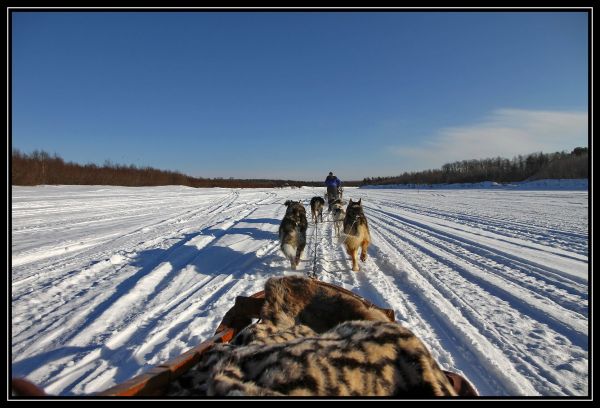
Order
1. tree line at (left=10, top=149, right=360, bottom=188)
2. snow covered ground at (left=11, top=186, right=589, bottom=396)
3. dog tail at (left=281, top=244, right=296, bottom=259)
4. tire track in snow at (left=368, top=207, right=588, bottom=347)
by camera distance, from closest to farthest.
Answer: snow covered ground at (left=11, top=186, right=589, bottom=396) → tire track in snow at (left=368, top=207, right=588, bottom=347) → dog tail at (left=281, top=244, right=296, bottom=259) → tree line at (left=10, top=149, right=360, bottom=188)

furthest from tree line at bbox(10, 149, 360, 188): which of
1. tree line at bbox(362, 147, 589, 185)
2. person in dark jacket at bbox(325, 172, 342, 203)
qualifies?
tree line at bbox(362, 147, 589, 185)

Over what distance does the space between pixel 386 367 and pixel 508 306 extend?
13.3 ft

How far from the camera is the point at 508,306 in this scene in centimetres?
430

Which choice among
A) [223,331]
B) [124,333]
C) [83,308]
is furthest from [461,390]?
[83,308]

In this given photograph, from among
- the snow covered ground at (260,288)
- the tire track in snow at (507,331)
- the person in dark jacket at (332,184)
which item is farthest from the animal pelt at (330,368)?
the person in dark jacket at (332,184)

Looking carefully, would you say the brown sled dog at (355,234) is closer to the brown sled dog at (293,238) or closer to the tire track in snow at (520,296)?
the brown sled dog at (293,238)

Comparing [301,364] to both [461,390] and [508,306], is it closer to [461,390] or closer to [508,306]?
[461,390]

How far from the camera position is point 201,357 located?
149 cm

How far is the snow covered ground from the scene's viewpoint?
9.51 feet

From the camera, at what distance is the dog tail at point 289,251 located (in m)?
6.35

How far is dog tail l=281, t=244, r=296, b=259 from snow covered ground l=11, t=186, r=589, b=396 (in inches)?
15.0

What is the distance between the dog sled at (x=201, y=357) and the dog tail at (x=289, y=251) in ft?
13.4

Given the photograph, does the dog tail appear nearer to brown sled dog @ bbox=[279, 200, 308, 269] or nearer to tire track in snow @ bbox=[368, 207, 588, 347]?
brown sled dog @ bbox=[279, 200, 308, 269]

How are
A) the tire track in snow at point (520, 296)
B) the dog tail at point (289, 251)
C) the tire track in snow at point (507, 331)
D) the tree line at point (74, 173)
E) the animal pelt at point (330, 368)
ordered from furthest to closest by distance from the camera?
the tree line at point (74, 173)
the dog tail at point (289, 251)
the tire track in snow at point (520, 296)
the tire track in snow at point (507, 331)
the animal pelt at point (330, 368)
